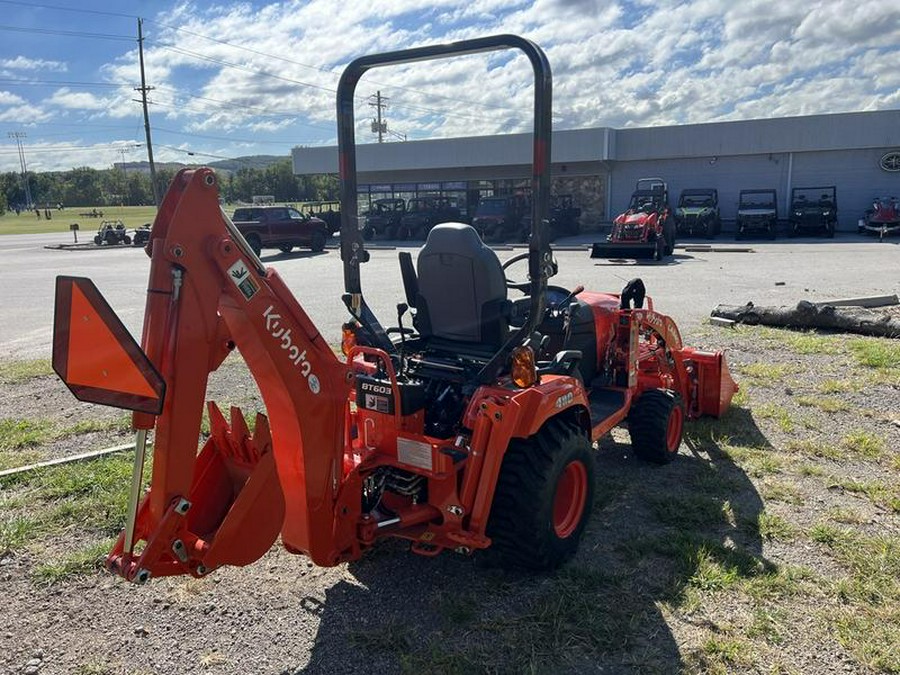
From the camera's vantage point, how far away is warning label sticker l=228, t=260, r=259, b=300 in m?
2.58

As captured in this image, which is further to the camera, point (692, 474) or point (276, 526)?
point (692, 474)

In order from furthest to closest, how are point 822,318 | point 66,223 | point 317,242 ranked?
point 66,223 < point 317,242 < point 822,318

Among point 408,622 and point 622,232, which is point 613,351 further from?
point 622,232

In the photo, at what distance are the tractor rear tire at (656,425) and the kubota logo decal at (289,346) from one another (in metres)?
2.86

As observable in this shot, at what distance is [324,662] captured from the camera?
303 cm

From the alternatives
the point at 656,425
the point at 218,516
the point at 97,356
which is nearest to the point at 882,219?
the point at 656,425

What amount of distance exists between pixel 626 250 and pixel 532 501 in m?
16.8

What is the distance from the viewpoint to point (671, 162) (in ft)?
103

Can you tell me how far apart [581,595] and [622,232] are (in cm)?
1747

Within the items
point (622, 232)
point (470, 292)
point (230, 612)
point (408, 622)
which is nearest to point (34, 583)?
point (230, 612)

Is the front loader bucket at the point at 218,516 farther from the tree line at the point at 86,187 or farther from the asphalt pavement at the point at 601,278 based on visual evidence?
the tree line at the point at 86,187

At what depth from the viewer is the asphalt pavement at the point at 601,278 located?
1141cm

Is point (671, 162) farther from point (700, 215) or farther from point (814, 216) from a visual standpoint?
point (814, 216)

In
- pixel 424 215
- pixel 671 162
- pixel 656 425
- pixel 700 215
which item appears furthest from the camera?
pixel 424 215
